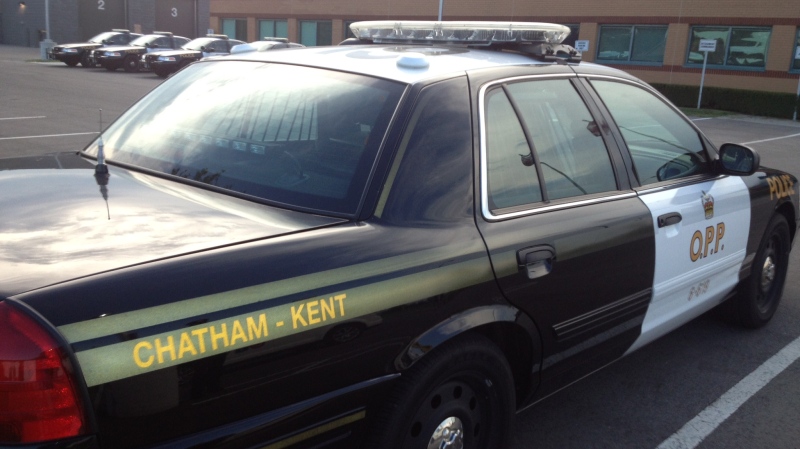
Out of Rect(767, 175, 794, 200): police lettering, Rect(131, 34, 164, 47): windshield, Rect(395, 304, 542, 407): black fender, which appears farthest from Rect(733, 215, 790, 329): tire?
Rect(131, 34, 164, 47): windshield

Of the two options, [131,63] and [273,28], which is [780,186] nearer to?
[131,63]

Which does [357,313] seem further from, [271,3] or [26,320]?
[271,3]

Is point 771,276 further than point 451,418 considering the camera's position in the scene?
Yes

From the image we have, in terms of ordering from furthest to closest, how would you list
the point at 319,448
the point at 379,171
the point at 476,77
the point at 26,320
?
the point at 476,77
the point at 379,171
the point at 319,448
the point at 26,320

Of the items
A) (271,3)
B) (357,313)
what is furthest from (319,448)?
(271,3)

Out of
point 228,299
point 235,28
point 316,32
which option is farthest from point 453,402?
point 235,28

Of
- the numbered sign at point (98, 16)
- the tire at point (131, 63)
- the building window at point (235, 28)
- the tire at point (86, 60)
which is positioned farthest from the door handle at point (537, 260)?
the numbered sign at point (98, 16)

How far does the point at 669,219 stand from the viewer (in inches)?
141

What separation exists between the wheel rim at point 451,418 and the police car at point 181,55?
2786 centimetres

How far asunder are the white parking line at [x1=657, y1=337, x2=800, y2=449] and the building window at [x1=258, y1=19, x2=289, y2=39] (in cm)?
4055

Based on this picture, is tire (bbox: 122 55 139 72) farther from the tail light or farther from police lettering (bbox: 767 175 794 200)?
the tail light

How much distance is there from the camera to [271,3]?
4319 centimetres

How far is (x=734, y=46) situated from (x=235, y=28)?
28.6 metres

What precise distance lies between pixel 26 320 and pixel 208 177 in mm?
1153
